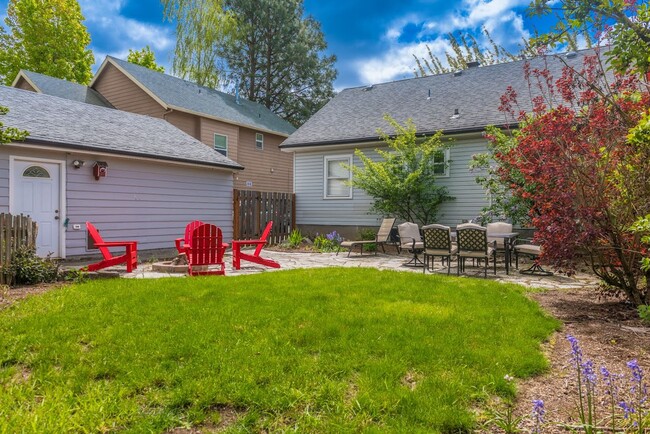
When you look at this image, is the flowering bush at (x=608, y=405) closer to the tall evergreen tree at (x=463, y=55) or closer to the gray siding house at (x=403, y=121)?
the gray siding house at (x=403, y=121)

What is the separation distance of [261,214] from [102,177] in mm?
5617

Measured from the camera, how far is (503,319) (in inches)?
185

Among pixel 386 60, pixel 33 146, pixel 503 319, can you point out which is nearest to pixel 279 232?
pixel 33 146

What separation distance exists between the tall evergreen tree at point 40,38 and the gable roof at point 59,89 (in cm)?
885

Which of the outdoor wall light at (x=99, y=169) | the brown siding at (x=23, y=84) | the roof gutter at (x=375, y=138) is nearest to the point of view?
the outdoor wall light at (x=99, y=169)

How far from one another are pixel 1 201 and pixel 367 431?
31.2ft

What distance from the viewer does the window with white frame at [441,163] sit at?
13.5 meters

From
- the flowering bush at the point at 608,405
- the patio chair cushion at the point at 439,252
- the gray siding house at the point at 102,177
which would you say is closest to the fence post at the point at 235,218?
the gray siding house at the point at 102,177

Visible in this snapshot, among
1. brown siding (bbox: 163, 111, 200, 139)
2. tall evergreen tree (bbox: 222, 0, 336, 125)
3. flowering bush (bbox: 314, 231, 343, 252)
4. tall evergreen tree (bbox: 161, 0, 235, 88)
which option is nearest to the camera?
flowering bush (bbox: 314, 231, 343, 252)

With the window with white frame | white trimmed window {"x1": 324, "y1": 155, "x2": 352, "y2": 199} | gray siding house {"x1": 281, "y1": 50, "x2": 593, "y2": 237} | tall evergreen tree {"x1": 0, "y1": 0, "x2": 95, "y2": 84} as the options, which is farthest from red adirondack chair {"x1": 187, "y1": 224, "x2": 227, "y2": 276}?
tall evergreen tree {"x1": 0, "y1": 0, "x2": 95, "y2": 84}

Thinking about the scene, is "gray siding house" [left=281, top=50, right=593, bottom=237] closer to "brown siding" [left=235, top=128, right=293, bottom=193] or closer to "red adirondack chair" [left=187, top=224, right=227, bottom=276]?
"brown siding" [left=235, top=128, right=293, bottom=193]

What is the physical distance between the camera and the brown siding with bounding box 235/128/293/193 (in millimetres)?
21312

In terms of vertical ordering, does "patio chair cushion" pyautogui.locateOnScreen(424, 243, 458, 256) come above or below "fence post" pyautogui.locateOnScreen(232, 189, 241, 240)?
below

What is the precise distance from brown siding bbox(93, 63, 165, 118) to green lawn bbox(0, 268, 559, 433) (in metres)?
14.7
